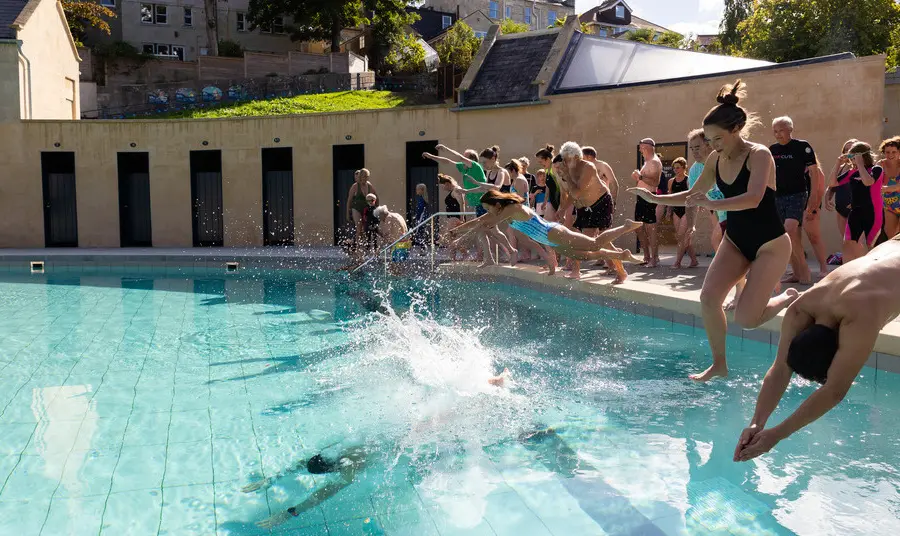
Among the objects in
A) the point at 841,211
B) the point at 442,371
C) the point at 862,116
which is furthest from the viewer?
the point at 862,116

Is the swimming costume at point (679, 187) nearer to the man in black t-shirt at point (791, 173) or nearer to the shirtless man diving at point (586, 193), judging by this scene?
the shirtless man diving at point (586, 193)

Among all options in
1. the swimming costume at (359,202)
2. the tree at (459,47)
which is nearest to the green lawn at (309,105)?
the tree at (459,47)

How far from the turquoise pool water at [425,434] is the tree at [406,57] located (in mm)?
33922

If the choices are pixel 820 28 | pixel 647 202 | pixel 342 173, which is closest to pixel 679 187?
pixel 647 202

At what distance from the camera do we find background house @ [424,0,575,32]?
56312mm

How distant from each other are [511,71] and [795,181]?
9588mm

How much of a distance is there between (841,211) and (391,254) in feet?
20.9

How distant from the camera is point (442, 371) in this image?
581cm

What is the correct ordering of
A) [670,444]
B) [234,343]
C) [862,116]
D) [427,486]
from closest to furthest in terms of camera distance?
[427,486], [670,444], [234,343], [862,116]

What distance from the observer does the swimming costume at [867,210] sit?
7.44 m

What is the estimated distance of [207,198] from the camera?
1878 cm

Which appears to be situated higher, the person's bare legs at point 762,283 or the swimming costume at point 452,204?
the swimming costume at point 452,204

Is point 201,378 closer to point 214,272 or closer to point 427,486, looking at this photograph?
point 427,486

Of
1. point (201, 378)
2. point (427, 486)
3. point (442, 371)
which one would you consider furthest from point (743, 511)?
point (201, 378)
